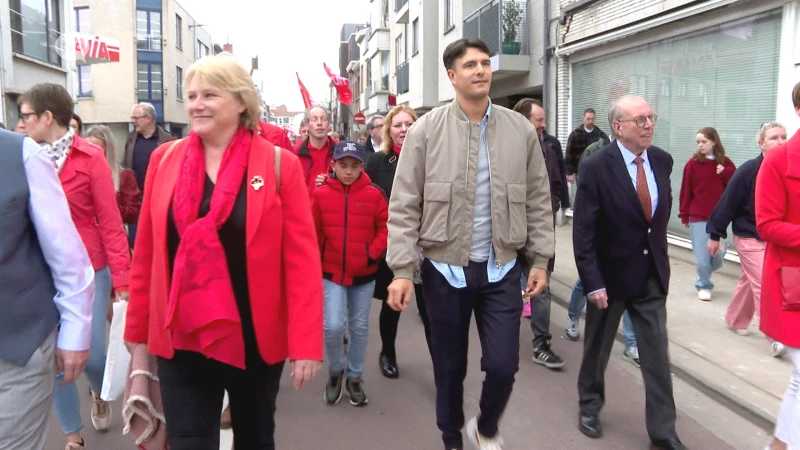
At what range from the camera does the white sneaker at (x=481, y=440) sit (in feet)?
11.8

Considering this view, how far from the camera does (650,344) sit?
3.90 meters

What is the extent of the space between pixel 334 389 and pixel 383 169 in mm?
1746

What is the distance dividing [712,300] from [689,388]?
273 cm

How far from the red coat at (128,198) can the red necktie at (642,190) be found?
3445 mm

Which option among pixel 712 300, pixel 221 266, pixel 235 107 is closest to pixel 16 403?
pixel 221 266

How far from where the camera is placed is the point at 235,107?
257cm

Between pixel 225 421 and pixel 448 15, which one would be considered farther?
pixel 448 15

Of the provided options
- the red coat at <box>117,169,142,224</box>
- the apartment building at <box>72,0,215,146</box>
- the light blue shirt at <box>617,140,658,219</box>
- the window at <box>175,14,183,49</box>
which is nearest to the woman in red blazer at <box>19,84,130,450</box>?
the red coat at <box>117,169,142,224</box>

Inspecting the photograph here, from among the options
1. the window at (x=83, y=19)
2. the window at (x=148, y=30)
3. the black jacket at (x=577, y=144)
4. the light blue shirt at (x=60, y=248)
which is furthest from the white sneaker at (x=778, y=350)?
the window at (x=148, y=30)

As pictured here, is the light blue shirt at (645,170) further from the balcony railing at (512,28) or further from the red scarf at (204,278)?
the balcony railing at (512,28)

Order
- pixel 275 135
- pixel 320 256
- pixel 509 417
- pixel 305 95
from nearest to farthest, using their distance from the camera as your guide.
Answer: pixel 320 256, pixel 509 417, pixel 275 135, pixel 305 95

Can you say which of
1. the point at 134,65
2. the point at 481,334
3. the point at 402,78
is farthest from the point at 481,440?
the point at 134,65

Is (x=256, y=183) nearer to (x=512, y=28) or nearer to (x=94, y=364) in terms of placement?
(x=94, y=364)

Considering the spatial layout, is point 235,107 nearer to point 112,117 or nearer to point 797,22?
point 797,22
